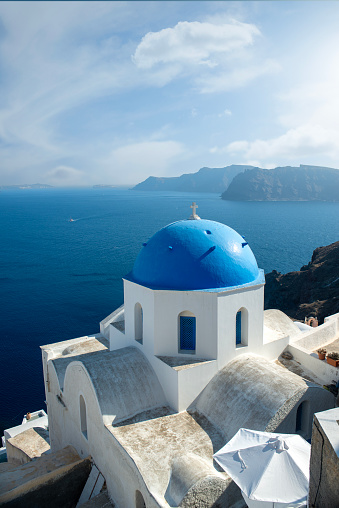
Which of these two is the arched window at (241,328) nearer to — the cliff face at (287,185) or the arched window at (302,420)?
the arched window at (302,420)

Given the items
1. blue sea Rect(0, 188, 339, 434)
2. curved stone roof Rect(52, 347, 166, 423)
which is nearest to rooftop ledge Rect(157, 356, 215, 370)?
curved stone roof Rect(52, 347, 166, 423)

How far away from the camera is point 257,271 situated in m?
12.0

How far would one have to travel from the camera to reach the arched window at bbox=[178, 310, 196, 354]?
433 inches

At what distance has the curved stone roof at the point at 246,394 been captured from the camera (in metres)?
8.84

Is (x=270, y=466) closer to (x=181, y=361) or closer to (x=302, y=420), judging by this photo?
(x=302, y=420)

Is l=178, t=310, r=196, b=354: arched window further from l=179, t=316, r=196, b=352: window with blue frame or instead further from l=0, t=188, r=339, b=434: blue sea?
l=0, t=188, r=339, b=434: blue sea

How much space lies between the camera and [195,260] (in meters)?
10.8

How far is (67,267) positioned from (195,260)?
162 ft

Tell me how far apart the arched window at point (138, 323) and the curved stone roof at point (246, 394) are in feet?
9.49

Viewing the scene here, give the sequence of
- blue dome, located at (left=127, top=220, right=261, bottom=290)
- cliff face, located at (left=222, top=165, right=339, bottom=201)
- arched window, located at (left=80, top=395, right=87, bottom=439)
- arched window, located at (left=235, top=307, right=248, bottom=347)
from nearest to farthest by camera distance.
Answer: blue dome, located at (left=127, top=220, right=261, bottom=290)
arched window, located at (left=80, top=395, right=87, bottom=439)
arched window, located at (left=235, top=307, right=248, bottom=347)
cliff face, located at (left=222, top=165, right=339, bottom=201)

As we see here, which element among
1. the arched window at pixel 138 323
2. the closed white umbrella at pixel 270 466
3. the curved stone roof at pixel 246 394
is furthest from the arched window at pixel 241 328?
the closed white umbrella at pixel 270 466

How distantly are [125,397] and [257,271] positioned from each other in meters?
5.65

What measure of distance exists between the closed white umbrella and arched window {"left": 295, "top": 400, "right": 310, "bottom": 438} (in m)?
1.93

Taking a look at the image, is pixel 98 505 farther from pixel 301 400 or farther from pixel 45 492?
pixel 301 400
